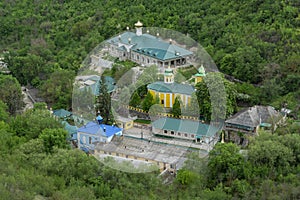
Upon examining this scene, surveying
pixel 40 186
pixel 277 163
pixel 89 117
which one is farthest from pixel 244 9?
pixel 40 186

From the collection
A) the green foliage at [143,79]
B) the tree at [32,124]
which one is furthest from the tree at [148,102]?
the tree at [32,124]

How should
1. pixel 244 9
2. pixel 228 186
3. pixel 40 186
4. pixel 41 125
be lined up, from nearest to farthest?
1. pixel 40 186
2. pixel 228 186
3. pixel 41 125
4. pixel 244 9

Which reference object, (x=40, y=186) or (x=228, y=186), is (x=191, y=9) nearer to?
(x=228, y=186)

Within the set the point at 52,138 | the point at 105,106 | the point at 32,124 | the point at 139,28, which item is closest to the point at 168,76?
the point at 105,106

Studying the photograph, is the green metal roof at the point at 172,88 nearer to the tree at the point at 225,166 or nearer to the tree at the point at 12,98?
the tree at the point at 225,166

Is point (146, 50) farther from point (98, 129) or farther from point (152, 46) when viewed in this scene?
point (98, 129)
